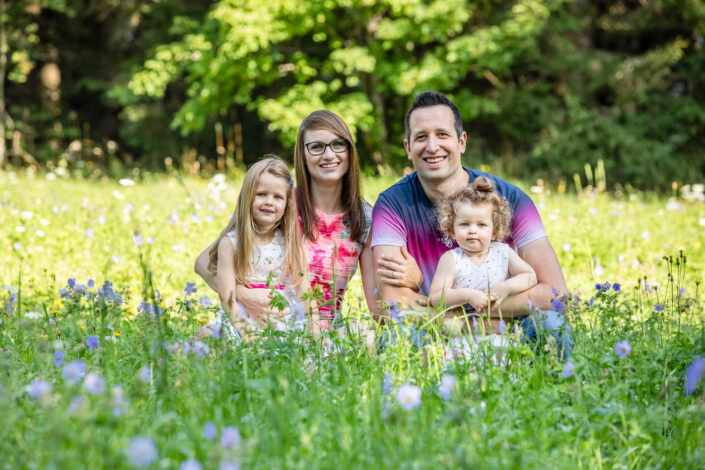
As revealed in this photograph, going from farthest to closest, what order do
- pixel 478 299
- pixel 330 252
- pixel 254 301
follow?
pixel 330 252
pixel 254 301
pixel 478 299

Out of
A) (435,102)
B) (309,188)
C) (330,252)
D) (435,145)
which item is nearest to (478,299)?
(435,145)

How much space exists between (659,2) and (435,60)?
439 centimetres

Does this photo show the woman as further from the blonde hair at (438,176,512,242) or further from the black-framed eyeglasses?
the blonde hair at (438,176,512,242)

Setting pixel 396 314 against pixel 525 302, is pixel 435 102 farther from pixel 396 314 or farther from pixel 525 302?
pixel 396 314

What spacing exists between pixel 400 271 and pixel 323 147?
816 millimetres

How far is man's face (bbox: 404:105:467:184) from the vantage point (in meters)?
3.33

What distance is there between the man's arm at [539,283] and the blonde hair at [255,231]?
1.04 meters

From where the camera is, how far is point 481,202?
309cm

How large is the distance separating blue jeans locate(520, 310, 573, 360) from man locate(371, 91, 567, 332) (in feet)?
0.99

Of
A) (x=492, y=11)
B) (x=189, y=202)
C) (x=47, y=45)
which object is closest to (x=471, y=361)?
(x=189, y=202)

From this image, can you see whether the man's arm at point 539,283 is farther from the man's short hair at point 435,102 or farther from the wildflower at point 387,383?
the wildflower at point 387,383

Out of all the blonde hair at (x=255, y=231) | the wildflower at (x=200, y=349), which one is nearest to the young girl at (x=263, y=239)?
the blonde hair at (x=255, y=231)

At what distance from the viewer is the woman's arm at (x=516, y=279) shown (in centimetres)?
297

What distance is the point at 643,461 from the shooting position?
193 centimetres
